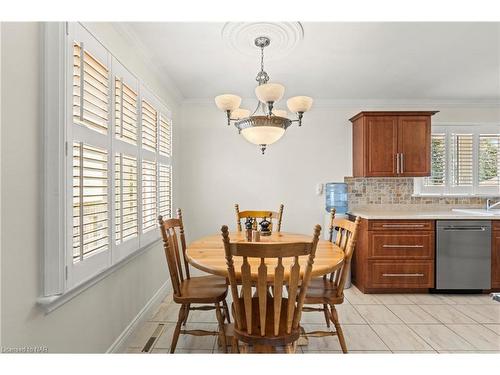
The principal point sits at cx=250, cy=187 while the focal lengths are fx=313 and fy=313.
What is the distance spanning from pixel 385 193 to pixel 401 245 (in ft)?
3.06

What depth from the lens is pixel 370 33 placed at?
7.66 ft

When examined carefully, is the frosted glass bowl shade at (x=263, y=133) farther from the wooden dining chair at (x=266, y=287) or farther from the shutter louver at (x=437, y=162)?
the shutter louver at (x=437, y=162)

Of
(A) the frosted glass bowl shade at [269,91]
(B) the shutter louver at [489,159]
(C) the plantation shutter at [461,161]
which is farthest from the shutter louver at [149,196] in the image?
(B) the shutter louver at [489,159]

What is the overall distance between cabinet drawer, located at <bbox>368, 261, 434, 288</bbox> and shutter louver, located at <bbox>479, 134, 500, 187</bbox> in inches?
66.2

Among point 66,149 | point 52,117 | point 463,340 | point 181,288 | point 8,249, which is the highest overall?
Answer: point 52,117

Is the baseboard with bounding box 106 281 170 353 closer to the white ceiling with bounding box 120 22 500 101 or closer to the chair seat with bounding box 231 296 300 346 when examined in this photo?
the chair seat with bounding box 231 296 300 346

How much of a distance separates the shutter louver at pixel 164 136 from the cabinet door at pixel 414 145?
2817 millimetres

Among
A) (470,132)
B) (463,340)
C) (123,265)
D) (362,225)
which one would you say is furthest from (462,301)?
(123,265)

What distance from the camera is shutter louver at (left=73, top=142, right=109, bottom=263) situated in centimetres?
161

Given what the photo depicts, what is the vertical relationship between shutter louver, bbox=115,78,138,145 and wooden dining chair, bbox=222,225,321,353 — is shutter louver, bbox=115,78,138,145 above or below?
above

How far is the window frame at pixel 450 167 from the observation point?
426 centimetres

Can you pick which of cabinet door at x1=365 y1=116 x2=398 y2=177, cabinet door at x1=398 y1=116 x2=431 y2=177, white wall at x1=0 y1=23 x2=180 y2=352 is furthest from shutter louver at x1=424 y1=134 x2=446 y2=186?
white wall at x1=0 y1=23 x2=180 y2=352

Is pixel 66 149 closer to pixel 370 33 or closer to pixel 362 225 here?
pixel 370 33

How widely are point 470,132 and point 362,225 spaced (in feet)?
7.12
